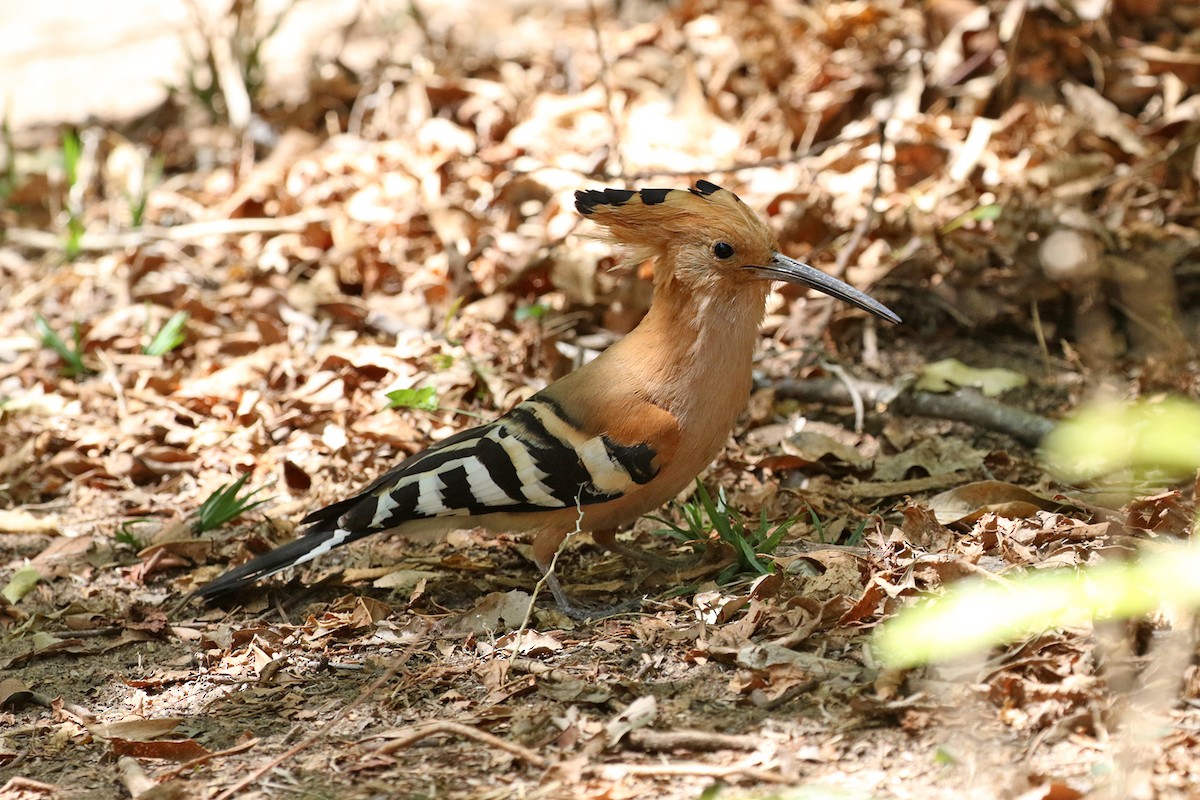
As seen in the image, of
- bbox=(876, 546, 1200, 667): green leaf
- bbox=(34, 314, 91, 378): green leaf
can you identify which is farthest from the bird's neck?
bbox=(34, 314, 91, 378): green leaf

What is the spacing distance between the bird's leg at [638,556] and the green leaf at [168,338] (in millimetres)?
2525

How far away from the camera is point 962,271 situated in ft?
17.4

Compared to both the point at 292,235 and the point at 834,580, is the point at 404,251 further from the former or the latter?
the point at 834,580

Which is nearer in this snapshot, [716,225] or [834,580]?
[834,580]

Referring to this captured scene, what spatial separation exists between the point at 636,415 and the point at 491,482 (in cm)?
48

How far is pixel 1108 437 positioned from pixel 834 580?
1.18 metres

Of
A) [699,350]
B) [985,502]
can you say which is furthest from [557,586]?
[985,502]

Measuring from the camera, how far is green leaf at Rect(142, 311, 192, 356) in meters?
5.55

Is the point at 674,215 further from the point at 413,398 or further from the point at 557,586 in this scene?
the point at 413,398

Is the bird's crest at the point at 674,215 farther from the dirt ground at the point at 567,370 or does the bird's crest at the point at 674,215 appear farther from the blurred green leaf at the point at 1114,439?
the blurred green leaf at the point at 1114,439

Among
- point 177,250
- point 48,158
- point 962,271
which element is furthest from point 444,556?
point 48,158

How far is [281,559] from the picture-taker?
151 inches

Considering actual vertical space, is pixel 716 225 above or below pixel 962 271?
above

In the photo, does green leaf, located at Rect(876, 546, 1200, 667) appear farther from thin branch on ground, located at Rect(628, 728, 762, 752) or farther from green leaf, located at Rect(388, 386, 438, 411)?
green leaf, located at Rect(388, 386, 438, 411)
